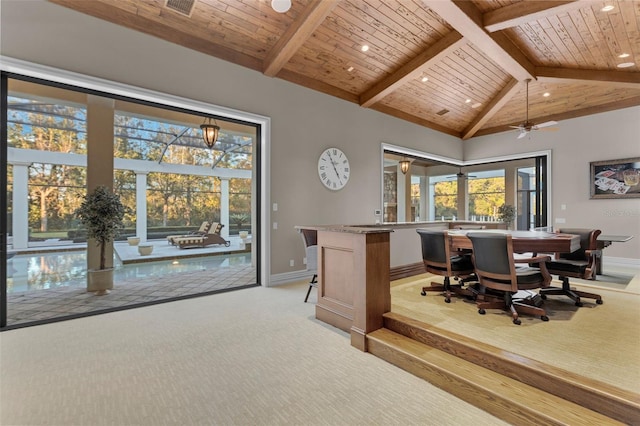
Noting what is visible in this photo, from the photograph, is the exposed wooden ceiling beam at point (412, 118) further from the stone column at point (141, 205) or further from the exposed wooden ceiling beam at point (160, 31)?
the stone column at point (141, 205)

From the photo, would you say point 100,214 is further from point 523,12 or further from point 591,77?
point 591,77

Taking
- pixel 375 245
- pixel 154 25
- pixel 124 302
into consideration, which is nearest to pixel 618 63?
pixel 375 245

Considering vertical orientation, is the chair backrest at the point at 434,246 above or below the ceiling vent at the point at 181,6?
below

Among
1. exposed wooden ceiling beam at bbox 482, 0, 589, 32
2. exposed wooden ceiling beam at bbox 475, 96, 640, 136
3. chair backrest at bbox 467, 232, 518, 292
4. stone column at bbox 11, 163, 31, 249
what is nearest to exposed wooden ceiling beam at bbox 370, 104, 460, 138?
exposed wooden ceiling beam at bbox 475, 96, 640, 136

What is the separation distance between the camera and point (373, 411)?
1729 mm

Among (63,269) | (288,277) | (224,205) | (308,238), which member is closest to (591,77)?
(308,238)

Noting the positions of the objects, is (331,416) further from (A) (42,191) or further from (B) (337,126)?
(A) (42,191)

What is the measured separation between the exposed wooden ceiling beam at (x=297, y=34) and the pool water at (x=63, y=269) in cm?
423

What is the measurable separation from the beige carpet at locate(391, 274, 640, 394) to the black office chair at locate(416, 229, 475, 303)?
11cm

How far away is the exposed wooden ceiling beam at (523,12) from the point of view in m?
3.54

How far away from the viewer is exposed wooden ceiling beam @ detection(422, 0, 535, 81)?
364cm

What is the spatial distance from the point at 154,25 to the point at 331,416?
14.7 feet

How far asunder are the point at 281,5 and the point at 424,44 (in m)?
2.60

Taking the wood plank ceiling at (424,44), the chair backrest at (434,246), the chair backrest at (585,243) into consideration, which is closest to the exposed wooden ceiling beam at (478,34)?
the wood plank ceiling at (424,44)
